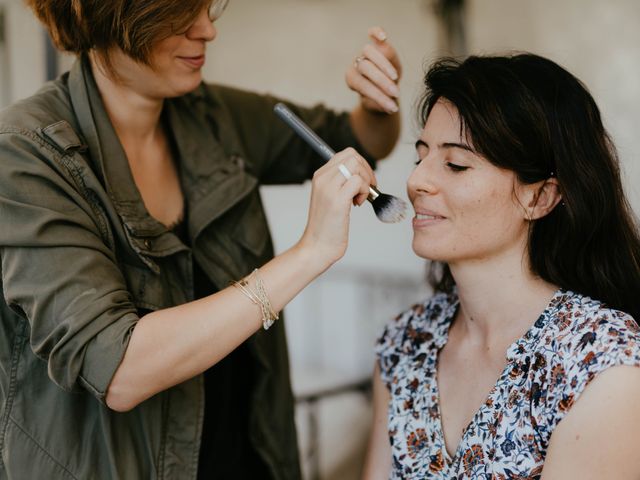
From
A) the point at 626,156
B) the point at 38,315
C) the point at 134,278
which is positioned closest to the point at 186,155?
the point at 134,278

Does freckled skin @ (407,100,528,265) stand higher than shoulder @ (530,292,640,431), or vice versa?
freckled skin @ (407,100,528,265)

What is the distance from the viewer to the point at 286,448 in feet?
5.10

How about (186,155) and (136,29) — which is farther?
(186,155)

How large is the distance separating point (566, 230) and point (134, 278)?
806 millimetres

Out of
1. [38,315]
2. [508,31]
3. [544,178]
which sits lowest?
[38,315]

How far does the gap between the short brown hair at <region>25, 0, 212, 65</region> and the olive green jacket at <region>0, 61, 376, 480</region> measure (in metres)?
0.10

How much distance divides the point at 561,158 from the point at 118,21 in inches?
31.8

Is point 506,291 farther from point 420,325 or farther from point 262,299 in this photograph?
point 262,299

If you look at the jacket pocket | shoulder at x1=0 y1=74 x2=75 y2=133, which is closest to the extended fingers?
shoulder at x1=0 y1=74 x2=75 y2=133

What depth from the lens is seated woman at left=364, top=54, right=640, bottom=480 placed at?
1.17 m

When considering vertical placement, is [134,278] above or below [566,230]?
below

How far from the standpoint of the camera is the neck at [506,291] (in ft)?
4.27

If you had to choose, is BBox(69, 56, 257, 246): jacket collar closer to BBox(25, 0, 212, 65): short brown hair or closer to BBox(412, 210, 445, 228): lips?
BBox(25, 0, 212, 65): short brown hair

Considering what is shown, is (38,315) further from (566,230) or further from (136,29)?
(566,230)
